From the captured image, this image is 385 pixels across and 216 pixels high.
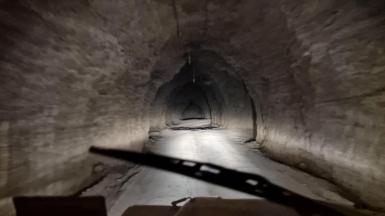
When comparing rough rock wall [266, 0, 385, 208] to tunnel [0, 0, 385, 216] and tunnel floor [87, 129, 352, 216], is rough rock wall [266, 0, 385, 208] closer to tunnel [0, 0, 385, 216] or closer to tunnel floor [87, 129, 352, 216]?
tunnel [0, 0, 385, 216]

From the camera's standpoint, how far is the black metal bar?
228 centimetres

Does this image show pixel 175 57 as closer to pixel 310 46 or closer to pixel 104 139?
pixel 104 139

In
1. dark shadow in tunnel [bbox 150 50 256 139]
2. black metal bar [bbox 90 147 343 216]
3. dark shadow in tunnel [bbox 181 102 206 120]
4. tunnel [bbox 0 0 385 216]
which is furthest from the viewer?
dark shadow in tunnel [bbox 181 102 206 120]

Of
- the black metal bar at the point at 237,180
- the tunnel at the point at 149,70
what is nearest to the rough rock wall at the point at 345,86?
the tunnel at the point at 149,70

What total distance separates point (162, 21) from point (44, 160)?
403 centimetres

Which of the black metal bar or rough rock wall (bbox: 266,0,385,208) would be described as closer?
the black metal bar

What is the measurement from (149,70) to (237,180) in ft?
17.5

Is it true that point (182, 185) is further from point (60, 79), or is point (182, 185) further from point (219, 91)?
point (219, 91)

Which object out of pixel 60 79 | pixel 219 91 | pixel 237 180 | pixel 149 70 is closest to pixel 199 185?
pixel 237 180

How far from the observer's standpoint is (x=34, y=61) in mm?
3178

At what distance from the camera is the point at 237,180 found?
14.4 feet

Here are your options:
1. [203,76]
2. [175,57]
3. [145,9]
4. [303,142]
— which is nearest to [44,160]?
[145,9]

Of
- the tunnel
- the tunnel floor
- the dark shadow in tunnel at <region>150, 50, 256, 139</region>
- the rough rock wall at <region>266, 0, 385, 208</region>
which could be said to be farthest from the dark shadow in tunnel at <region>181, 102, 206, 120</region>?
the rough rock wall at <region>266, 0, 385, 208</region>

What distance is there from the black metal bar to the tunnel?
0.29 metres
